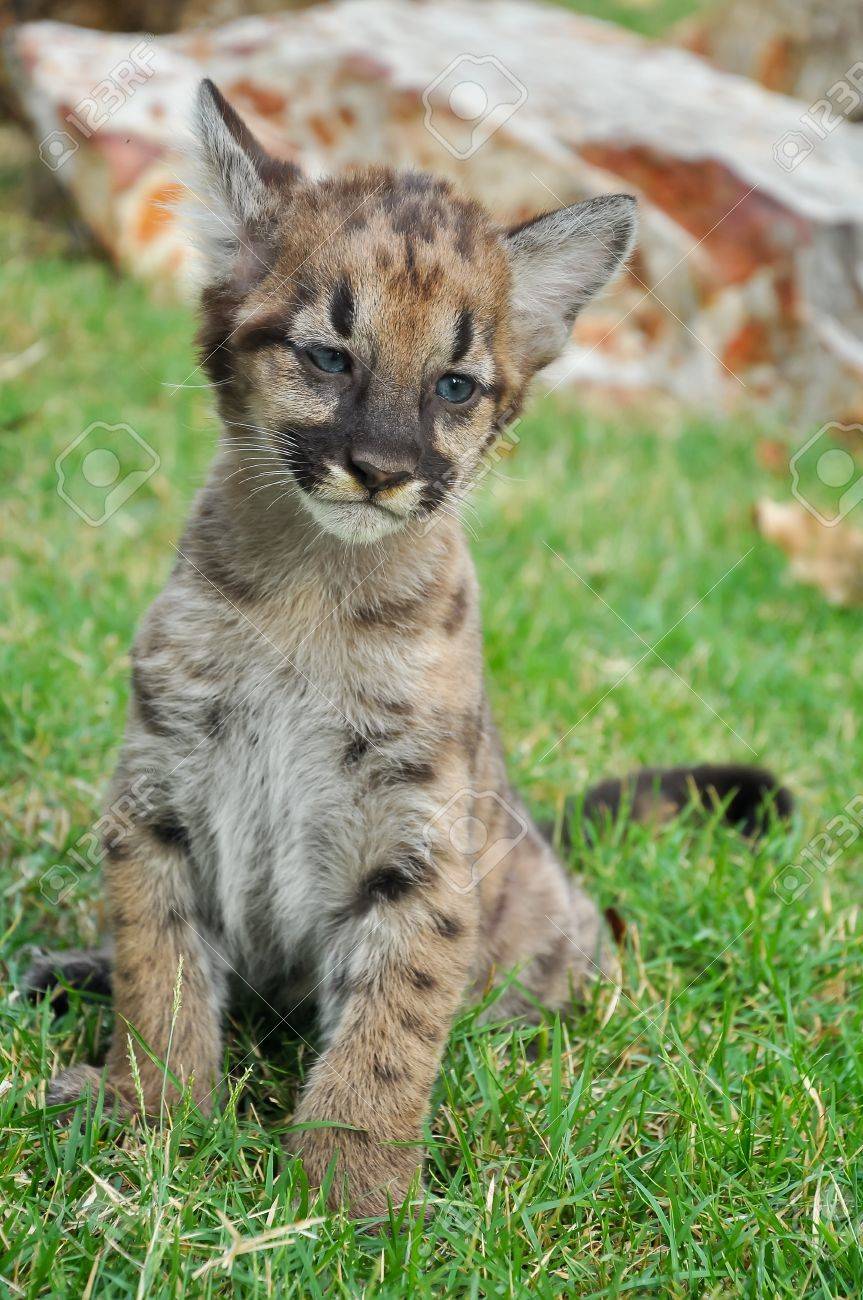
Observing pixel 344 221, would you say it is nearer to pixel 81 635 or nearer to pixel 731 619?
pixel 81 635

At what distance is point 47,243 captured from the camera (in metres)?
10.3

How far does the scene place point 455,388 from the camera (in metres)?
3.33

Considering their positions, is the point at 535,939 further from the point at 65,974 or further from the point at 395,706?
the point at 65,974

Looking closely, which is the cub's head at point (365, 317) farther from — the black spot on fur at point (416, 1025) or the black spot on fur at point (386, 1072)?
the black spot on fur at point (386, 1072)

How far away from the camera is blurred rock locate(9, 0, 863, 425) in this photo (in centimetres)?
971

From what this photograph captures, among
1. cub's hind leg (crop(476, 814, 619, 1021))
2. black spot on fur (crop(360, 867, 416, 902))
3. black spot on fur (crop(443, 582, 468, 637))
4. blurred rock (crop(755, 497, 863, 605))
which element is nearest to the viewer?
black spot on fur (crop(360, 867, 416, 902))

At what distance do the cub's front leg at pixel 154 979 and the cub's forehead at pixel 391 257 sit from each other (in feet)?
4.66

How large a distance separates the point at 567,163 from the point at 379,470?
7.88 meters

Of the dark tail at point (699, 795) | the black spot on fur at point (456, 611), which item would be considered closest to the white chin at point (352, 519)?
the black spot on fur at point (456, 611)

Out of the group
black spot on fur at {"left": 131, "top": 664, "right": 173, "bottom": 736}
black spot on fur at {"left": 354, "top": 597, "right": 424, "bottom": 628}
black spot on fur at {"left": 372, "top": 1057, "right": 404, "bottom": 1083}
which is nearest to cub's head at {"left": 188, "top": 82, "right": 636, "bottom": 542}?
black spot on fur at {"left": 354, "top": 597, "right": 424, "bottom": 628}

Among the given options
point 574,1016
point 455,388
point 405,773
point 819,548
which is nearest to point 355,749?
point 405,773

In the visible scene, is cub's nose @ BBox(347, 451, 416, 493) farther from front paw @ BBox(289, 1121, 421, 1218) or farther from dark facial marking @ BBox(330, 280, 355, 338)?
front paw @ BBox(289, 1121, 421, 1218)

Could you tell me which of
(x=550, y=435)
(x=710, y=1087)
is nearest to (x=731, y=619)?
(x=550, y=435)

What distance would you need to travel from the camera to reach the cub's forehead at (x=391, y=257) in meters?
3.15
